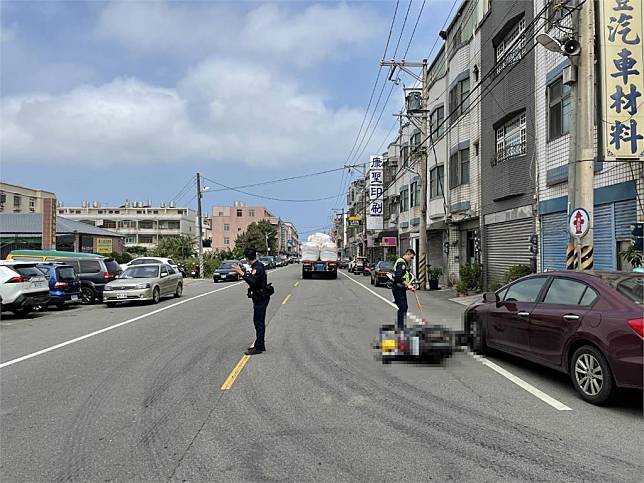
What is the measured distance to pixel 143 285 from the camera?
18.0m

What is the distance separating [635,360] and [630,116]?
6837 mm

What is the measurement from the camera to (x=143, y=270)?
19.6 meters

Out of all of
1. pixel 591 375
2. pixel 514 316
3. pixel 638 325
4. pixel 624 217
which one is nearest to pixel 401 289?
pixel 514 316

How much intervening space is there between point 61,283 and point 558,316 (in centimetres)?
1568

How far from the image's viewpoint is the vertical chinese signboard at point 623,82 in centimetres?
1018

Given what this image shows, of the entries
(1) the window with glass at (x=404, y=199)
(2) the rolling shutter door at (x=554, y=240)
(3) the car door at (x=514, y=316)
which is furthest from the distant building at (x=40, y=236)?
(3) the car door at (x=514, y=316)

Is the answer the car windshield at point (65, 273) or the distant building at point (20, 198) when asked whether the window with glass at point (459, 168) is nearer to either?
the car windshield at point (65, 273)

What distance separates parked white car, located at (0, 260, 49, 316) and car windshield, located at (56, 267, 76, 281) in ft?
5.14

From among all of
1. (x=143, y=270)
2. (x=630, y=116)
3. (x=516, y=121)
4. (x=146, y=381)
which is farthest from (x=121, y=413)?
(x=516, y=121)

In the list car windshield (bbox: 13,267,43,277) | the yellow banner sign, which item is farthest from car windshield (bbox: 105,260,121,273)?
the yellow banner sign

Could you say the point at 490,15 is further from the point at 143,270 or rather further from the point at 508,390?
the point at 508,390

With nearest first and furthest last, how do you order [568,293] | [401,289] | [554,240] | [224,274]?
[568,293] < [401,289] < [554,240] < [224,274]

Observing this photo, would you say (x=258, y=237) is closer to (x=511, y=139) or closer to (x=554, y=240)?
(x=511, y=139)

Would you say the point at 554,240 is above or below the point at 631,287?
above
